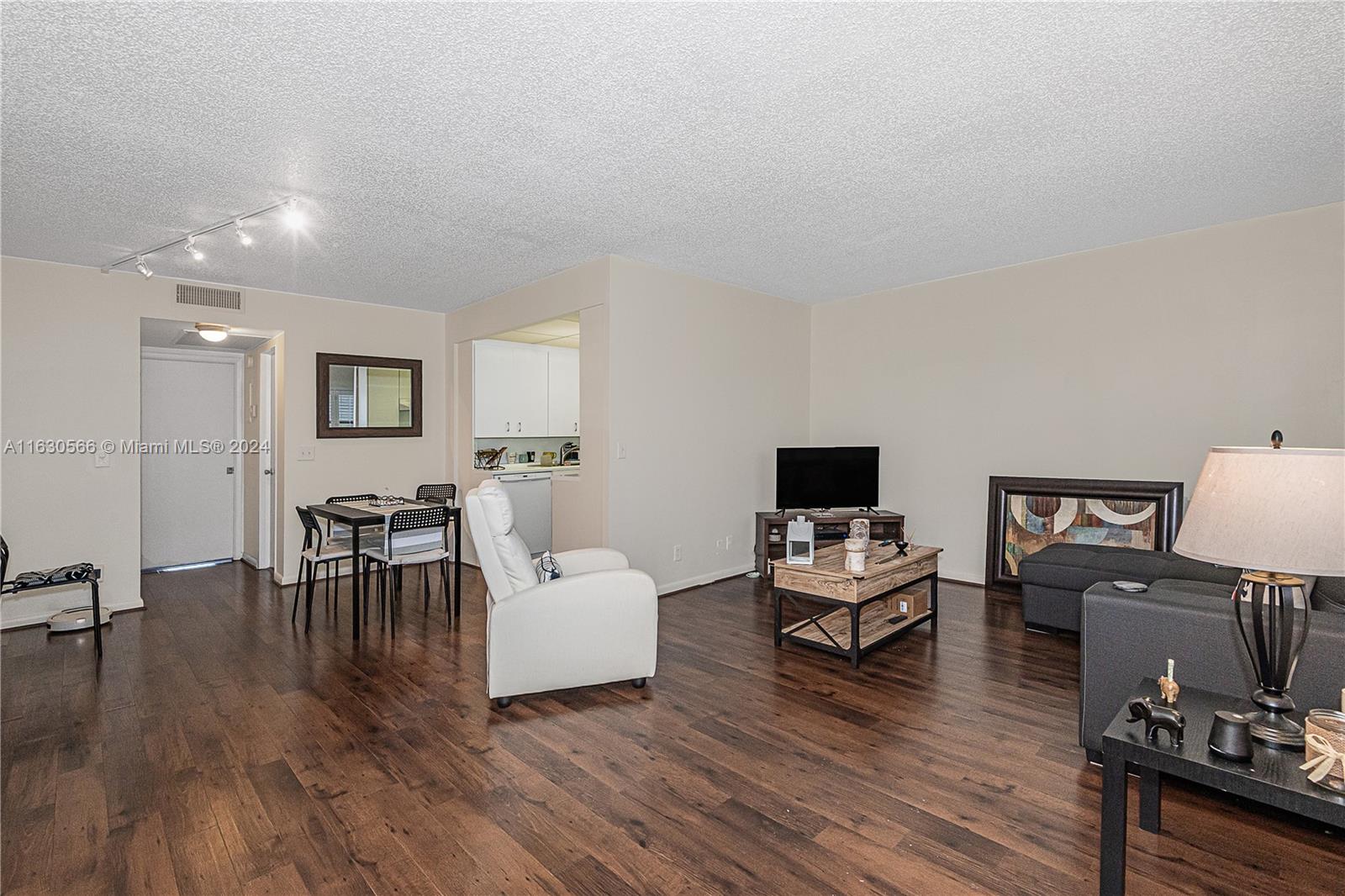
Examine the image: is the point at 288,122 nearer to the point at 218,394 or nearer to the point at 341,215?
the point at 341,215

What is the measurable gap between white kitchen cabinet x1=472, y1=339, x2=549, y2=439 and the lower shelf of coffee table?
154 inches

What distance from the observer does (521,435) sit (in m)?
7.18

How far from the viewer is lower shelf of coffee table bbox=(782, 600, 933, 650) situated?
12.8 ft

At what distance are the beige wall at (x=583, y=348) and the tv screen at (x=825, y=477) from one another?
1.85 m

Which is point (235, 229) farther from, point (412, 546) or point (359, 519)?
point (412, 546)

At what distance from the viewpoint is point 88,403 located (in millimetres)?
4848

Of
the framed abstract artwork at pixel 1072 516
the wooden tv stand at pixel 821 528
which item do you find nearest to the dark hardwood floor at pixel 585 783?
the framed abstract artwork at pixel 1072 516

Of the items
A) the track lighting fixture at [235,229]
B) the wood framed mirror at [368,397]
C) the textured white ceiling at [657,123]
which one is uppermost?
the textured white ceiling at [657,123]

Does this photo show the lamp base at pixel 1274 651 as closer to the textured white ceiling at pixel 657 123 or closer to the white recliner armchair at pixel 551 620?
the textured white ceiling at pixel 657 123

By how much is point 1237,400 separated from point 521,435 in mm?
6182

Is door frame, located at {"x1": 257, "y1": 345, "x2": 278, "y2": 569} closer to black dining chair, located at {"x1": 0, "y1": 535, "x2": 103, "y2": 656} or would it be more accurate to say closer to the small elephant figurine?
black dining chair, located at {"x1": 0, "y1": 535, "x2": 103, "y2": 656}

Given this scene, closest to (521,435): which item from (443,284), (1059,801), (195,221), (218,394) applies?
(443,284)

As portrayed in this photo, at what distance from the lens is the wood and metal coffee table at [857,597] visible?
12.1ft

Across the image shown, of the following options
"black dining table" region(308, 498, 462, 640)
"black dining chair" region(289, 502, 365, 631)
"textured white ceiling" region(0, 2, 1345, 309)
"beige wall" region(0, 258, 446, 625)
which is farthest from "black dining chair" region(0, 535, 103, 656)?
"textured white ceiling" region(0, 2, 1345, 309)
